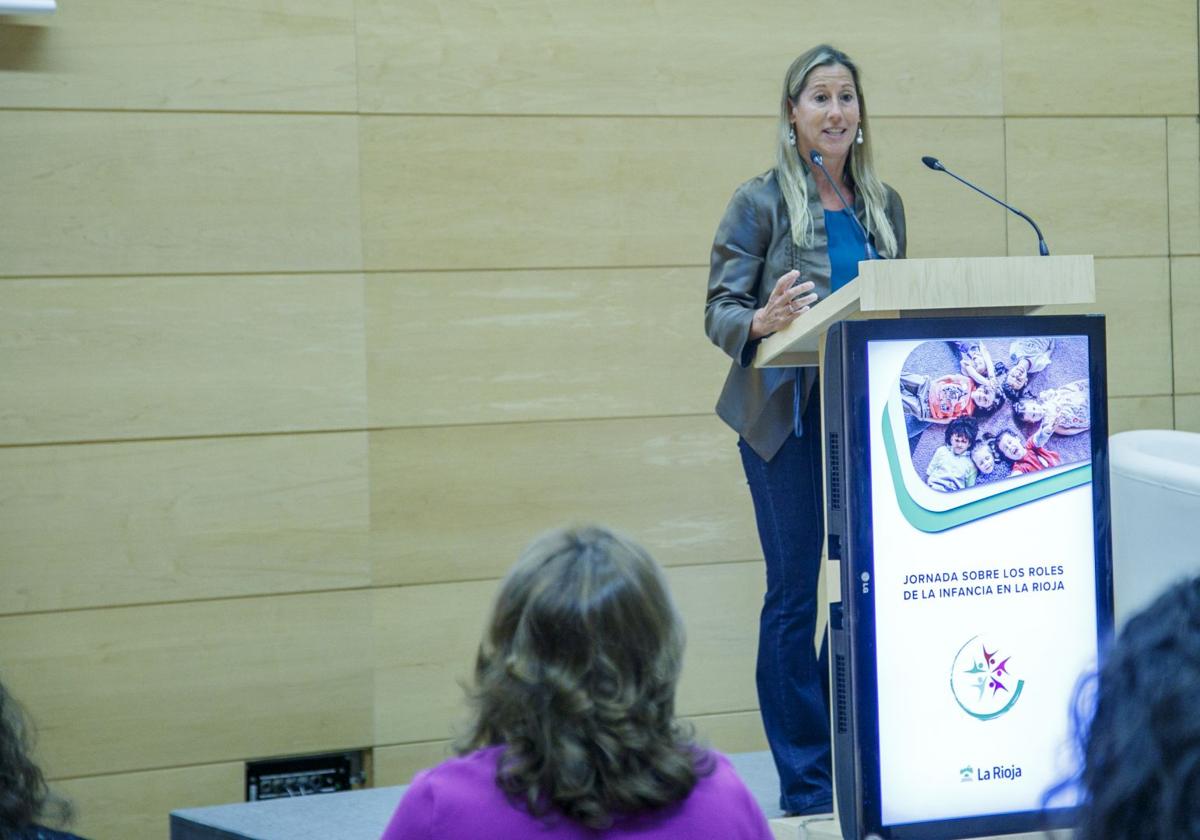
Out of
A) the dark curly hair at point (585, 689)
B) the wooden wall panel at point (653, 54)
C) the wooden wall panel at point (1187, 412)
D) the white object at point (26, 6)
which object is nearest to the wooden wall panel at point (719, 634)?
the wooden wall panel at point (653, 54)

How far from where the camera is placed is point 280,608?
3.54m

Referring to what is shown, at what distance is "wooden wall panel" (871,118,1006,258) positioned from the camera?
390 cm

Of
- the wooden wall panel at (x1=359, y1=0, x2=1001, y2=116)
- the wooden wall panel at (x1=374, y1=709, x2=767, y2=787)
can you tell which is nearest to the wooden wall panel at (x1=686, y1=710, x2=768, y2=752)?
the wooden wall panel at (x1=374, y1=709, x2=767, y2=787)

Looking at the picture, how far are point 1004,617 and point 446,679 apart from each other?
180 centimetres

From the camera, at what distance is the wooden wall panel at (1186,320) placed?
4109 mm

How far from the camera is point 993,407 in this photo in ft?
7.30

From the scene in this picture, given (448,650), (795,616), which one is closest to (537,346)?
(448,650)

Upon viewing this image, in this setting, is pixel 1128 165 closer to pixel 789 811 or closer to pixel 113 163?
pixel 789 811

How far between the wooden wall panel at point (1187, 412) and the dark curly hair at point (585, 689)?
3.16m

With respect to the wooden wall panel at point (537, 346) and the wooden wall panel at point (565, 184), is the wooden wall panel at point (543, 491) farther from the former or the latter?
the wooden wall panel at point (565, 184)

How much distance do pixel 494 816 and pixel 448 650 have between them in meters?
2.37

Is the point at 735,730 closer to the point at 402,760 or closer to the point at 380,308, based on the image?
the point at 402,760

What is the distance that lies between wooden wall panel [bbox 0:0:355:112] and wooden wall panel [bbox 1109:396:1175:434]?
2242 mm

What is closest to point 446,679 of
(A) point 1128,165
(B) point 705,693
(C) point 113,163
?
(B) point 705,693
